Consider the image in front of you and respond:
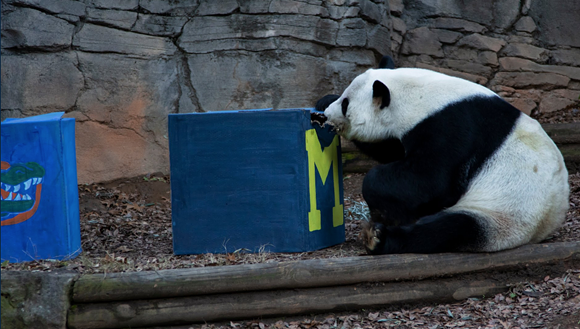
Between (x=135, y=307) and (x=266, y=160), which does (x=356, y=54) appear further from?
(x=135, y=307)

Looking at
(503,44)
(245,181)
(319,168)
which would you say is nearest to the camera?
(245,181)

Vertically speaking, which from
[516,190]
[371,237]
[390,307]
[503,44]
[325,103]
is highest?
[503,44]

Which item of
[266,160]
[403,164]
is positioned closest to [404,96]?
[403,164]

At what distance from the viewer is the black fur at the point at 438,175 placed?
10.9 feet

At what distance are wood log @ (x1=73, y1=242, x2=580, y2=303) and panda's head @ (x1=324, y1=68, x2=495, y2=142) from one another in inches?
32.4

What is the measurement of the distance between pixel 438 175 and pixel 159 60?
4.07m

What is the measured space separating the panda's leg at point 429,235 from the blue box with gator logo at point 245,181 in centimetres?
53

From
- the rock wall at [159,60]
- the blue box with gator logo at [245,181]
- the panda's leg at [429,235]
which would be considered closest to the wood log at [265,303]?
the panda's leg at [429,235]

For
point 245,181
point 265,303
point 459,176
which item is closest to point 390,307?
point 265,303

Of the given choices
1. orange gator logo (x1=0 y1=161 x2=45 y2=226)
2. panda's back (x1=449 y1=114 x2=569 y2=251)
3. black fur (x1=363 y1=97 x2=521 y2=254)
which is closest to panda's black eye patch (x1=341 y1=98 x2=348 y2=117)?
black fur (x1=363 y1=97 x2=521 y2=254)

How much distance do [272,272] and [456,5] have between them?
5981 millimetres

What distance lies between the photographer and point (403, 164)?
11.1ft

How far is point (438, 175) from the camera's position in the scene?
334cm

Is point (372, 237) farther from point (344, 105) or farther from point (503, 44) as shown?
point (503, 44)
